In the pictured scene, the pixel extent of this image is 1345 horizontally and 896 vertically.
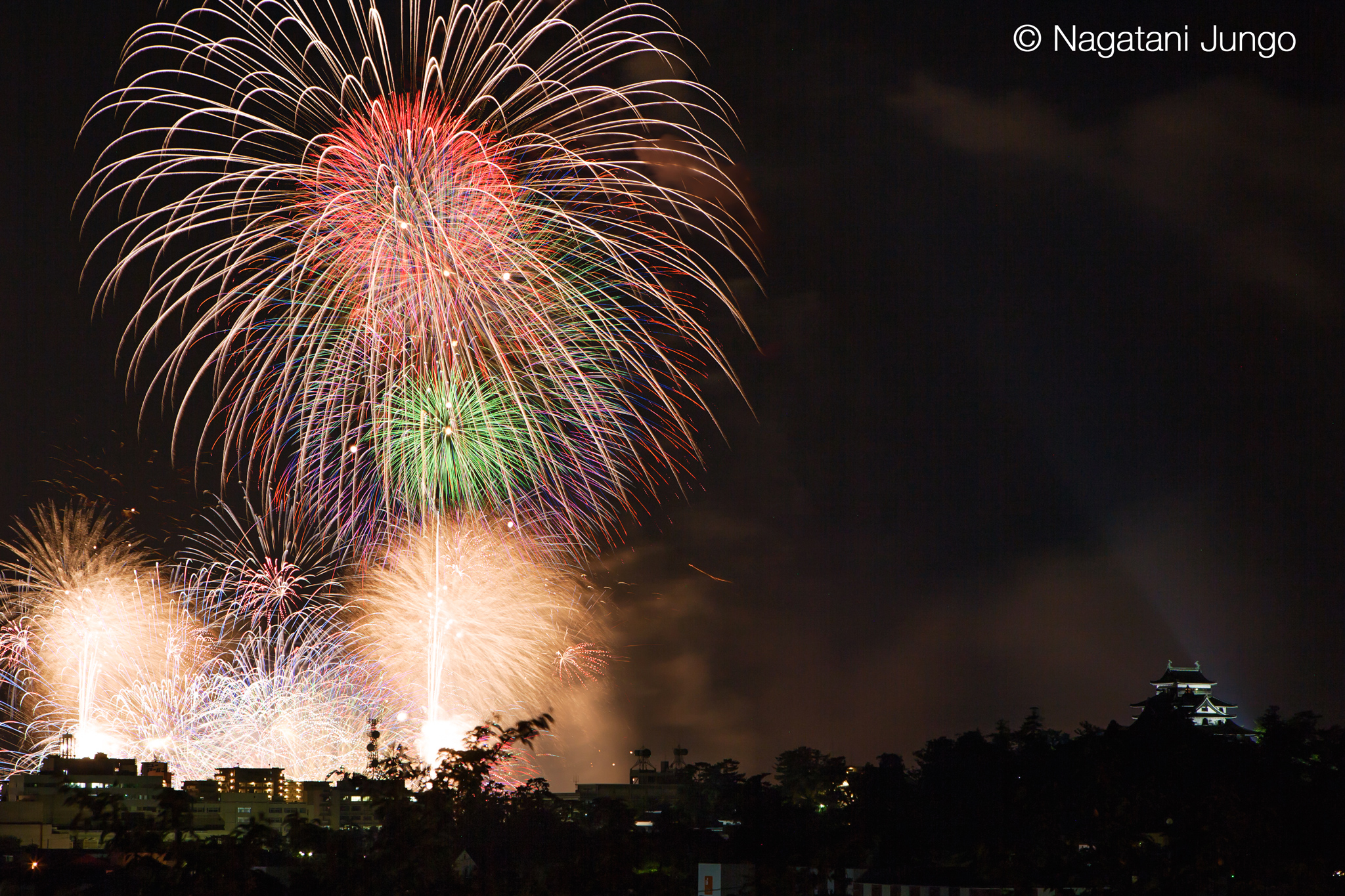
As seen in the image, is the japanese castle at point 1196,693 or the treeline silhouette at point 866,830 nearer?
the treeline silhouette at point 866,830

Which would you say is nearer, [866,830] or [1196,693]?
[866,830]

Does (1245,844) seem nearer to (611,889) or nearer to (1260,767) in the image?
(611,889)

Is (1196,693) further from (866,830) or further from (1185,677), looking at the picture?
(866,830)

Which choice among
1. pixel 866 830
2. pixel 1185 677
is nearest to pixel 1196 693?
pixel 1185 677

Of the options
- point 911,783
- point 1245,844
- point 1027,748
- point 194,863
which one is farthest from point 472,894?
point 911,783

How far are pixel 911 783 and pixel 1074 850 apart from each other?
63.6 m

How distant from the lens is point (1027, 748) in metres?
68.3

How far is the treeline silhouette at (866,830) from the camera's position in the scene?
42.4 feet

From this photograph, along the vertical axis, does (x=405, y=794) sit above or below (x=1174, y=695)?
below

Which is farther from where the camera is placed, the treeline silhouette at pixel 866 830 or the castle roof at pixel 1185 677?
the castle roof at pixel 1185 677

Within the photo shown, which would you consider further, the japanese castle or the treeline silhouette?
the japanese castle

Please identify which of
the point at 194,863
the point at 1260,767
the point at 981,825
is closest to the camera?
the point at 194,863

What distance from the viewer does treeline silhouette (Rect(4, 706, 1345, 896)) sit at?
12.9 m

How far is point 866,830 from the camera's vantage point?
62.2m
